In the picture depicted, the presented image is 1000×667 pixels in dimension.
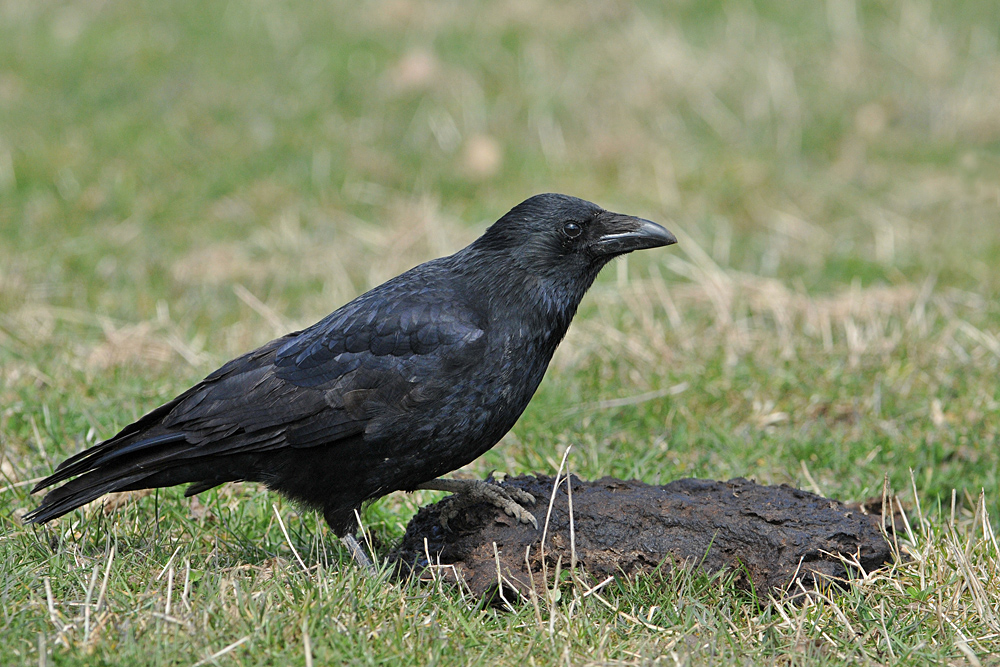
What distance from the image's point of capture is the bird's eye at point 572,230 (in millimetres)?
3672

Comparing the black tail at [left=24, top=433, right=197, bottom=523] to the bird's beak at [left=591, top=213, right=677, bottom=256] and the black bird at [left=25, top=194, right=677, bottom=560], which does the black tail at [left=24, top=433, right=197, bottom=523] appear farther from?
the bird's beak at [left=591, top=213, right=677, bottom=256]

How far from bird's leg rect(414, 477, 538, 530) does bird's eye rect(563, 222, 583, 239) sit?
87 centimetres

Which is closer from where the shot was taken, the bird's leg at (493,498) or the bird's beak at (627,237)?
the bird's leg at (493,498)

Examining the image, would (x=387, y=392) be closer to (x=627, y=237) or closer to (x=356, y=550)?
(x=356, y=550)

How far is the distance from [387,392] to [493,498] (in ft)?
1.60

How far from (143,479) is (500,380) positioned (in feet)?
3.92

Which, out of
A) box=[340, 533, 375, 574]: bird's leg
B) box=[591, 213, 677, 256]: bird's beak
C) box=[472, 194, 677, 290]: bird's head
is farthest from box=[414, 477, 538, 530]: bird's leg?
box=[591, 213, 677, 256]: bird's beak

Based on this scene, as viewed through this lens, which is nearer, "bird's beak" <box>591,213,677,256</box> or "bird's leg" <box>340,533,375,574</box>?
"bird's leg" <box>340,533,375,574</box>

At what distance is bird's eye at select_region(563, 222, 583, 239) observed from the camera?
3.67 metres

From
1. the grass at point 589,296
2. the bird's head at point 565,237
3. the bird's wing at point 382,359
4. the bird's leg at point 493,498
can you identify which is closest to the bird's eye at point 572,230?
the bird's head at point 565,237

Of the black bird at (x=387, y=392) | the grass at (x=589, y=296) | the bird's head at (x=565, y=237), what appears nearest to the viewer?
the grass at (x=589, y=296)

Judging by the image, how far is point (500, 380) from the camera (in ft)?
11.1

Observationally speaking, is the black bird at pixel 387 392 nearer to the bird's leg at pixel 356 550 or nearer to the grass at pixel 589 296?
the bird's leg at pixel 356 550

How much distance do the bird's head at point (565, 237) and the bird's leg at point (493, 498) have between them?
2.36 ft
